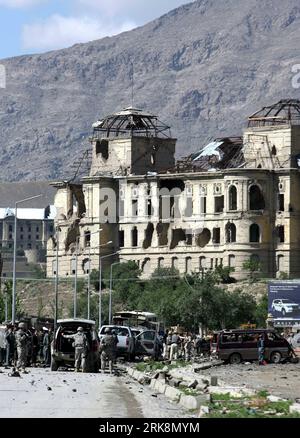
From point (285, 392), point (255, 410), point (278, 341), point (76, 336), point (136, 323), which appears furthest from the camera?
point (136, 323)

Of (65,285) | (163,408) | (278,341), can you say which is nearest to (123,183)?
(65,285)

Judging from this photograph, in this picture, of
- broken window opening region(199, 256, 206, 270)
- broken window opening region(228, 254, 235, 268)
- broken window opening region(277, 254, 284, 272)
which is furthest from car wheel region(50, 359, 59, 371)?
broken window opening region(199, 256, 206, 270)

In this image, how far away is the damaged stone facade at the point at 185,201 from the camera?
175 metres

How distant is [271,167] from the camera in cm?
17850

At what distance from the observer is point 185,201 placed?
184 metres

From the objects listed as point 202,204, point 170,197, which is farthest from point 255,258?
point 170,197

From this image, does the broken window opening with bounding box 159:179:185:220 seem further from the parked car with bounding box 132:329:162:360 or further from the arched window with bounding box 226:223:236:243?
the parked car with bounding box 132:329:162:360

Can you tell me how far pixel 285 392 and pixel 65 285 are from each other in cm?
12155

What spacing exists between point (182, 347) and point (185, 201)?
90561mm

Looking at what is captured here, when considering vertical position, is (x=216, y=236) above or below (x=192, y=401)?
above

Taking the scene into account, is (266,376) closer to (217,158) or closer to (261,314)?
(261,314)
